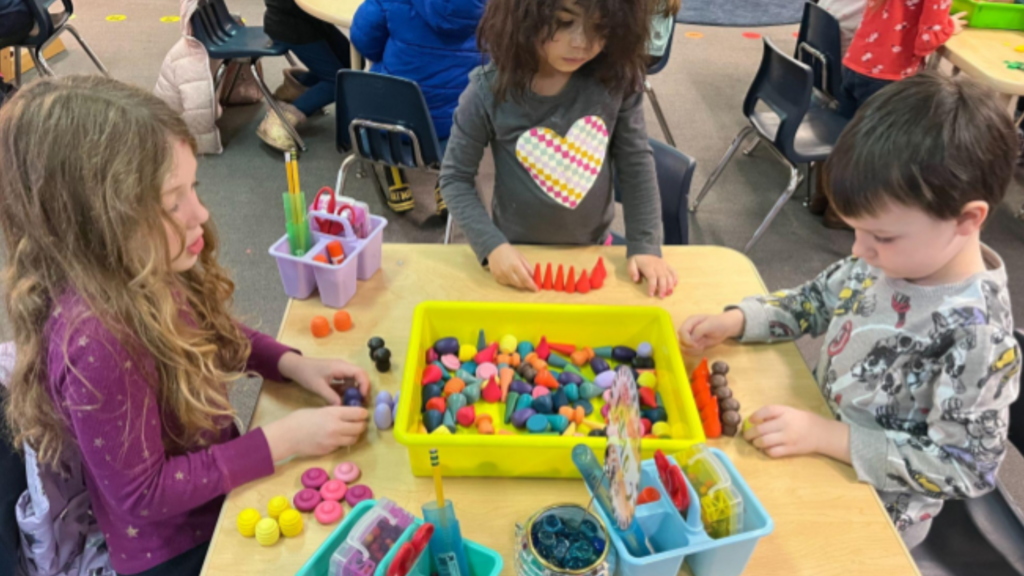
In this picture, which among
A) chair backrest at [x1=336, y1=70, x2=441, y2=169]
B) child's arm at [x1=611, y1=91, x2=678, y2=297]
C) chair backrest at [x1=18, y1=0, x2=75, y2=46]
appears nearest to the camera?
child's arm at [x1=611, y1=91, x2=678, y2=297]

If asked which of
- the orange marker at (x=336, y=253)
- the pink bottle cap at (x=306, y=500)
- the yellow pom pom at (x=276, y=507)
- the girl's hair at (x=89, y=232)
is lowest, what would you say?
the pink bottle cap at (x=306, y=500)

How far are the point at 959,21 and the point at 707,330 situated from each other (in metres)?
1.94

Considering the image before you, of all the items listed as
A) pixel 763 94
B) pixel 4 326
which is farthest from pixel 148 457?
pixel 763 94

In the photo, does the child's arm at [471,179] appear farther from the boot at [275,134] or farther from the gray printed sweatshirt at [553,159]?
the boot at [275,134]

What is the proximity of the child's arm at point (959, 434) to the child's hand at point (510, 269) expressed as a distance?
511 millimetres

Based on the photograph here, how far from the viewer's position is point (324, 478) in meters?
0.82

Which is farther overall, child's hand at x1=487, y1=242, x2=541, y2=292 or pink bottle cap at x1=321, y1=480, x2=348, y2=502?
child's hand at x1=487, y1=242, x2=541, y2=292

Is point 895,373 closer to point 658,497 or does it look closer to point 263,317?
point 658,497

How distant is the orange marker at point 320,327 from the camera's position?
103cm

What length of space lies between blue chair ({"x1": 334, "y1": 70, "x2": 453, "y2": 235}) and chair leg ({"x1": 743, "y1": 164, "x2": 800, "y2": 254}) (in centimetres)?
107

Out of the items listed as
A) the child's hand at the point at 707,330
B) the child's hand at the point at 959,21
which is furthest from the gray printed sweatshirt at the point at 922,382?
the child's hand at the point at 959,21

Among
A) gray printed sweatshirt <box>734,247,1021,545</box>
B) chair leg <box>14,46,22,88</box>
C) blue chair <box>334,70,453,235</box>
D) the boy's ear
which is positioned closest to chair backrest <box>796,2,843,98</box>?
blue chair <box>334,70,453,235</box>

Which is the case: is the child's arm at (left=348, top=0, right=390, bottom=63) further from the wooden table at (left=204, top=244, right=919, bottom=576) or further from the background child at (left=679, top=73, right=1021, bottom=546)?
the background child at (left=679, top=73, right=1021, bottom=546)

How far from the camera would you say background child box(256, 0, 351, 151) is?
269cm
